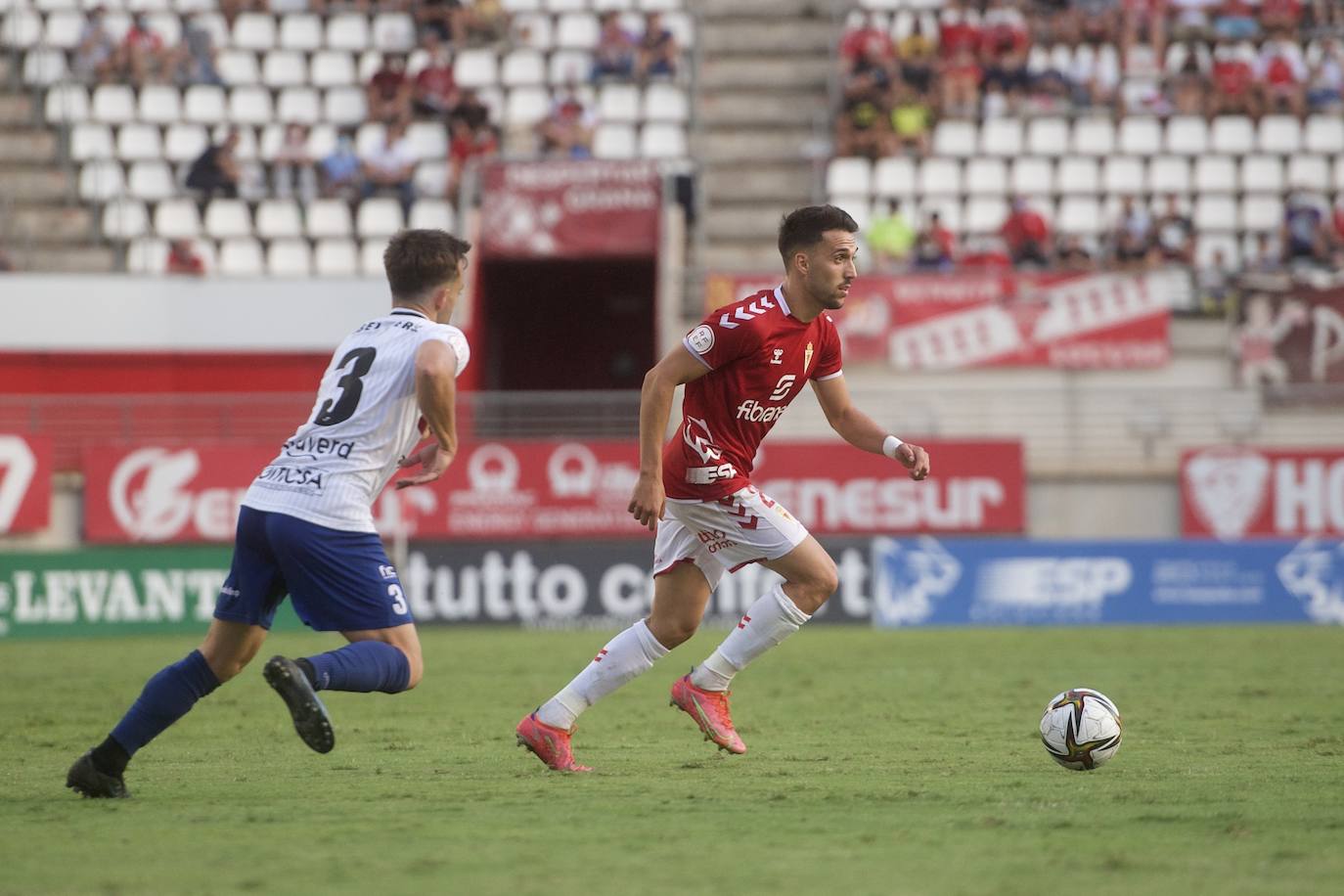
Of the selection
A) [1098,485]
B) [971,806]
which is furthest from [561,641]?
[971,806]

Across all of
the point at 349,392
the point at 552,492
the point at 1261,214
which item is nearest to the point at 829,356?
the point at 349,392

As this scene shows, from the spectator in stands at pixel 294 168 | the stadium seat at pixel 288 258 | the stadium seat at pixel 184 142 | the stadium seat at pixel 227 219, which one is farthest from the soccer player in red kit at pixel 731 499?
the stadium seat at pixel 184 142

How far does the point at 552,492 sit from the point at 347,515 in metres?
13.4

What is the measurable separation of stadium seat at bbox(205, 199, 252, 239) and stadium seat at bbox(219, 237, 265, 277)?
0.29m

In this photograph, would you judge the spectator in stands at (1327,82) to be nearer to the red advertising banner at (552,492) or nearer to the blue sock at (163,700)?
the red advertising banner at (552,492)

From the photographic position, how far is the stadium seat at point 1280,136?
24797 mm

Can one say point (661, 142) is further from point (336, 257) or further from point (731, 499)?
point (731, 499)

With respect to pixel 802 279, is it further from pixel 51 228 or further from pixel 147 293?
pixel 51 228

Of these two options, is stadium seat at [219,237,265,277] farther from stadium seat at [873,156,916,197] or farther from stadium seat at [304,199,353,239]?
stadium seat at [873,156,916,197]

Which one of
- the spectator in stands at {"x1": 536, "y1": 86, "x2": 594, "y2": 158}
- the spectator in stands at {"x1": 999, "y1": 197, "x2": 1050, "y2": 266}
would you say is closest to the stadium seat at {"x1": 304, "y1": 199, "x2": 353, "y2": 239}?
the spectator in stands at {"x1": 536, "y1": 86, "x2": 594, "y2": 158}

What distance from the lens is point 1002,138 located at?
2506 centimetres

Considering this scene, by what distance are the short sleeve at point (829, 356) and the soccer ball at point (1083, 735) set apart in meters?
1.87

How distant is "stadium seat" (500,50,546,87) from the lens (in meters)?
25.8

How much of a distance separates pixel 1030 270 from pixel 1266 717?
42.3 ft
